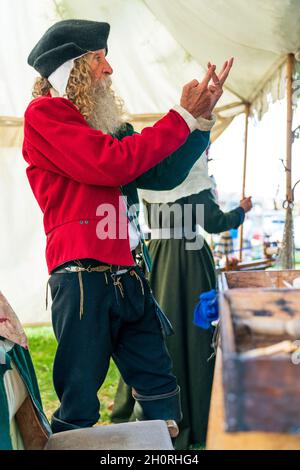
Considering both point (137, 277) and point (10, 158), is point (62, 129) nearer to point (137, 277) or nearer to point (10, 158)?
point (137, 277)

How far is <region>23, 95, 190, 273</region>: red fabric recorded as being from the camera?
1.52 m

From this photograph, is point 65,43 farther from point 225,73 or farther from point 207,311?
point 207,311

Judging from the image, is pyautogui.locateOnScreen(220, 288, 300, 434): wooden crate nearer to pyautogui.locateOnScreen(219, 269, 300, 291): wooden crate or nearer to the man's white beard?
pyautogui.locateOnScreen(219, 269, 300, 291): wooden crate

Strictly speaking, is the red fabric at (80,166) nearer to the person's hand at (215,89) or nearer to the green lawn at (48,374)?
the person's hand at (215,89)

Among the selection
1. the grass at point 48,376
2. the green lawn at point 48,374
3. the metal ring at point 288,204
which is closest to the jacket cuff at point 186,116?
the metal ring at point 288,204

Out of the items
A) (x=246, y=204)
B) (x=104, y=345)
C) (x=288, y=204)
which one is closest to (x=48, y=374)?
(x=246, y=204)

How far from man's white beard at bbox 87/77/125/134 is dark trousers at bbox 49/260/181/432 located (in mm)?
454

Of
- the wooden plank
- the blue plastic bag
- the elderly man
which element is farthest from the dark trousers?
the wooden plank

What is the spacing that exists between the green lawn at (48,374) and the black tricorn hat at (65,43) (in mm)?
2139

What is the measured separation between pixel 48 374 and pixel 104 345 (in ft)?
8.46

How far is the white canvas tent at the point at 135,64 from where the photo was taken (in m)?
3.00

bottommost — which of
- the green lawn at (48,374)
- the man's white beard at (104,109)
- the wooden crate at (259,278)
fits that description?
the green lawn at (48,374)

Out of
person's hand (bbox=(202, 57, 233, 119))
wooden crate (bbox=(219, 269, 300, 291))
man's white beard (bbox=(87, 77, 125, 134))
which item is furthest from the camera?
man's white beard (bbox=(87, 77, 125, 134))

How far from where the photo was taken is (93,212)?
1.65 m
